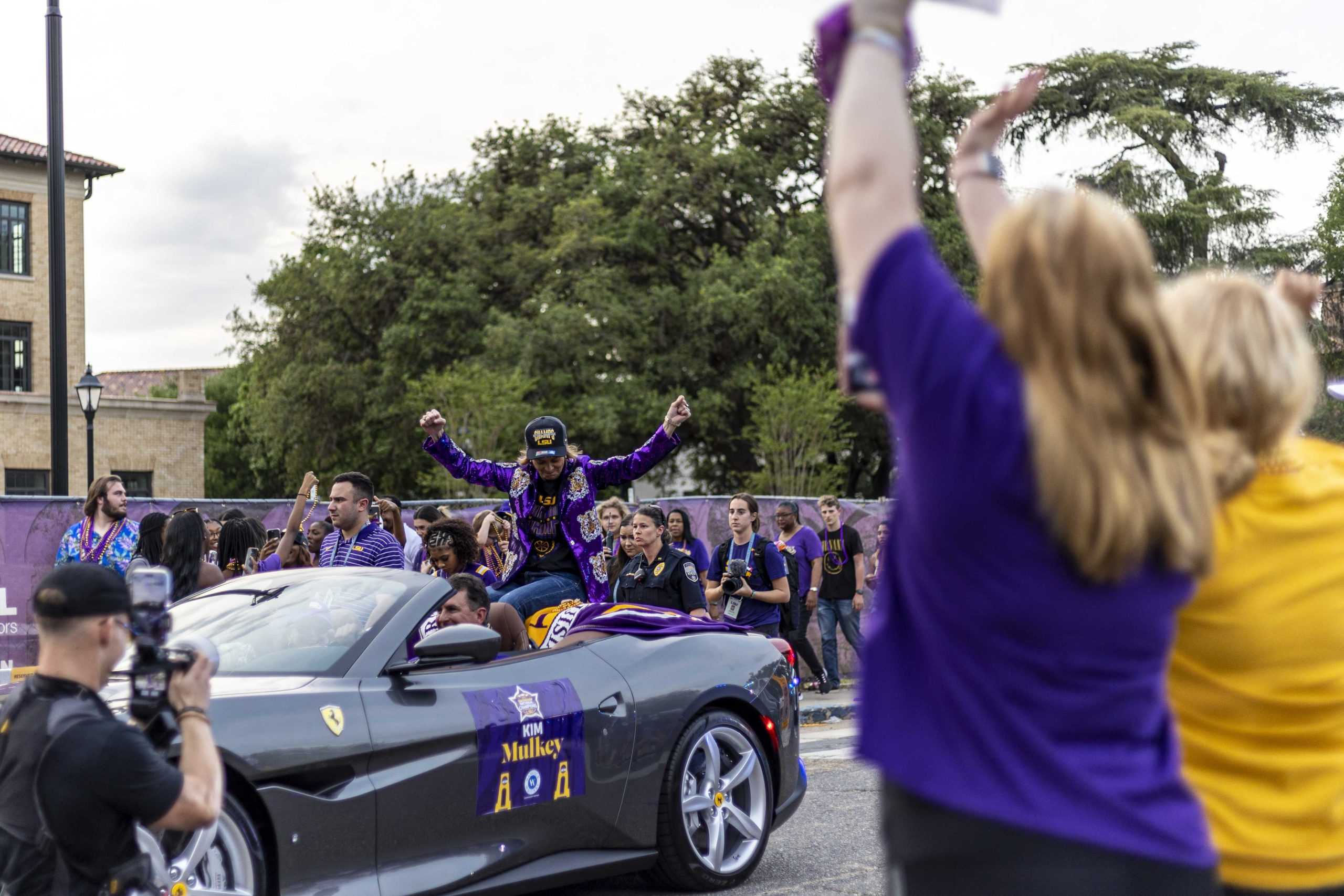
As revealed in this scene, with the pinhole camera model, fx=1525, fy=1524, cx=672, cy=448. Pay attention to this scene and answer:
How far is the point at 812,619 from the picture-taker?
16531mm

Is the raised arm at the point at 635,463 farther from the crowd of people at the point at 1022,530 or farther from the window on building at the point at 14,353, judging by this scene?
the window on building at the point at 14,353

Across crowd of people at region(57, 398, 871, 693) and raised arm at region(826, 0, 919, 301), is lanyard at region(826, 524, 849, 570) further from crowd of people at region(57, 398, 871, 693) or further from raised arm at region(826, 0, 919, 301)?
raised arm at region(826, 0, 919, 301)

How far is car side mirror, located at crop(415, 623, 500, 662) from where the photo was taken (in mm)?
5234

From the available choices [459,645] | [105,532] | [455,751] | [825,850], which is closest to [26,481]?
[105,532]

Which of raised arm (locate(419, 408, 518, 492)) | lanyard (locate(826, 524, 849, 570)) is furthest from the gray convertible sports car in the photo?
lanyard (locate(826, 524, 849, 570))

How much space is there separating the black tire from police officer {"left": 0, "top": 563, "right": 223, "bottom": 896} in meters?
3.18

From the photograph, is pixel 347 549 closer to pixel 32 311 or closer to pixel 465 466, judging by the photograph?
pixel 465 466

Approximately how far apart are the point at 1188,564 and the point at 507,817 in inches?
163

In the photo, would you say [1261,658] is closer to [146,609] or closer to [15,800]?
[146,609]

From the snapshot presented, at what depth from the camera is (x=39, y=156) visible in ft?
143

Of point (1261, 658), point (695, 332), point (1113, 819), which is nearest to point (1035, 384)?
point (1113, 819)

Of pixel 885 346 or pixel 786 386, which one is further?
pixel 786 386

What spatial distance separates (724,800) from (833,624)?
355 inches

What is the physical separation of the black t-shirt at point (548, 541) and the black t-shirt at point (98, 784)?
505cm
